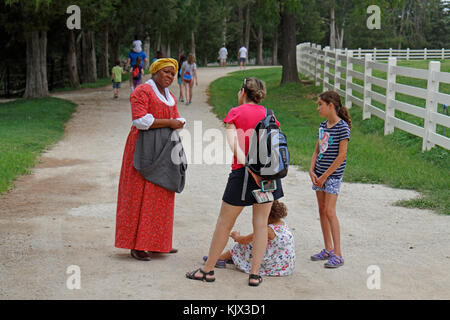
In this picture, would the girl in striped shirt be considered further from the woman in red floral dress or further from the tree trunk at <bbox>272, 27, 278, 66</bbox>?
the tree trunk at <bbox>272, 27, 278, 66</bbox>

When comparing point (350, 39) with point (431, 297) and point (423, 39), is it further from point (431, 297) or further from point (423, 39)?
point (431, 297)

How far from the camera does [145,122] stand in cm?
582

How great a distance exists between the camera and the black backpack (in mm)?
5031

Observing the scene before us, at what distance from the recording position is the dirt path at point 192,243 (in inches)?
202

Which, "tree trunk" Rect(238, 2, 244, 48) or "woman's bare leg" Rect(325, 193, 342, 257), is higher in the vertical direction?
"tree trunk" Rect(238, 2, 244, 48)

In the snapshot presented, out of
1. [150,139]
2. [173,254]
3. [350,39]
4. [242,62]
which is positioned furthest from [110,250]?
[350,39]

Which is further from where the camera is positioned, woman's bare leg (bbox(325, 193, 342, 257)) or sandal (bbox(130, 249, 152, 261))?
sandal (bbox(130, 249, 152, 261))

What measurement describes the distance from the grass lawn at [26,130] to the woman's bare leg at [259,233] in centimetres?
491

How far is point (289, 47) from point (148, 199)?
20.3 metres

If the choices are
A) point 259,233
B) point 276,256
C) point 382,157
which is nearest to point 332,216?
point 276,256

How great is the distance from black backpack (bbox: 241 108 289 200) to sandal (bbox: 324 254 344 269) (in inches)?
46.1

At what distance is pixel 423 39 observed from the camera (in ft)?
219

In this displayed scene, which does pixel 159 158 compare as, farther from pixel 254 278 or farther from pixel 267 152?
pixel 254 278

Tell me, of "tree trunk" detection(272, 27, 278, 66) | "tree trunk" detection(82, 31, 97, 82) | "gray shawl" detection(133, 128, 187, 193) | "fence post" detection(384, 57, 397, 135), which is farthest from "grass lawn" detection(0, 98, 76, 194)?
"tree trunk" detection(272, 27, 278, 66)
